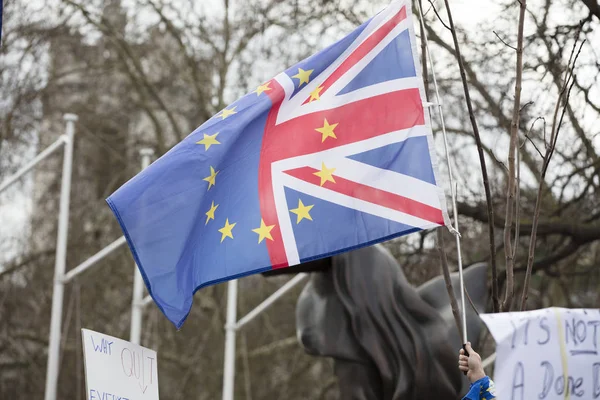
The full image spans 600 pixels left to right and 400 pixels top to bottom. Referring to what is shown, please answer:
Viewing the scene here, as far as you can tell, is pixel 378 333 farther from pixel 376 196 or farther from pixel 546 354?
pixel 546 354

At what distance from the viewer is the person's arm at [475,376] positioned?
4562 millimetres

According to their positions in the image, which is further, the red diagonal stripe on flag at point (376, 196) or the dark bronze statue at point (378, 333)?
the dark bronze statue at point (378, 333)

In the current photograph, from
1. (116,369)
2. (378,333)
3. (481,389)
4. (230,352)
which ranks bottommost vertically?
(481,389)

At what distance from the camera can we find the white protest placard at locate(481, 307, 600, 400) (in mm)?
4777

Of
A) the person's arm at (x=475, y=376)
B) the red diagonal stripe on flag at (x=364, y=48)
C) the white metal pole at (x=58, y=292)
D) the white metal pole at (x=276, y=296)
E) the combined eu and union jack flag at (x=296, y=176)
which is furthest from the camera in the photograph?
the white metal pole at (x=276, y=296)

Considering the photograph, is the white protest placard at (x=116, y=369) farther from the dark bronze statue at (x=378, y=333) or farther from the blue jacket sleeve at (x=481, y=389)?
the dark bronze statue at (x=378, y=333)

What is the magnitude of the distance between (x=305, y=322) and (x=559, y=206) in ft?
11.1

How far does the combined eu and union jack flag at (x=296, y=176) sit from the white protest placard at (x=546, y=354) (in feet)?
2.69

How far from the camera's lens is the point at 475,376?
15.0ft

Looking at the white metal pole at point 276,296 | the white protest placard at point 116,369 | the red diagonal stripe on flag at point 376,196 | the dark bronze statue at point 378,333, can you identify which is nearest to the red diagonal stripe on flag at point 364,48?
the red diagonal stripe on flag at point 376,196

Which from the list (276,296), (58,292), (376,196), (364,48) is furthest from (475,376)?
(276,296)

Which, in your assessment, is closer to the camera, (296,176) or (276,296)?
(296,176)

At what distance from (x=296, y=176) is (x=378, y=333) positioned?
2.98 meters

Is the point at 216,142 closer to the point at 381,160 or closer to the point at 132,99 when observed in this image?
the point at 381,160
